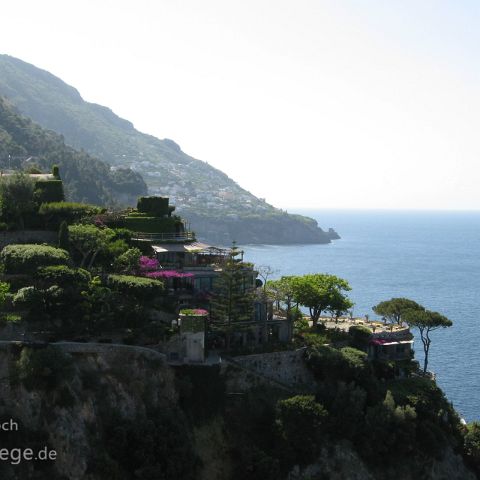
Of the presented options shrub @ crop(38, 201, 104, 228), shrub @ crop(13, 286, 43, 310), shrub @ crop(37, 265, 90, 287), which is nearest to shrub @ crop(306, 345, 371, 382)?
shrub @ crop(37, 265, 90, 287)

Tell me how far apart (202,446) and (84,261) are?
20.9m

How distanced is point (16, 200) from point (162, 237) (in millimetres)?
14785

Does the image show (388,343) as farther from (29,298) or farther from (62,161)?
(62,161)

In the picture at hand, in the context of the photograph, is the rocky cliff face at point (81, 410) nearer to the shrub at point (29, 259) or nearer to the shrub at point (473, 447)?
the shrub at point (29, 259)

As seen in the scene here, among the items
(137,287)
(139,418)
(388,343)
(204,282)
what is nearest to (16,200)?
(137,287)

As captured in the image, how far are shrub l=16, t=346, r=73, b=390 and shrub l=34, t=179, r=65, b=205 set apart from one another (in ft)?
91.3

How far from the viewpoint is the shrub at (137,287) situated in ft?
165

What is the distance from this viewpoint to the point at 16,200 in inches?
2397

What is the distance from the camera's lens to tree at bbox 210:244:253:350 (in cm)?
5147

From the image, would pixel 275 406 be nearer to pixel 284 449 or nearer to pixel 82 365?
pixel 284 449

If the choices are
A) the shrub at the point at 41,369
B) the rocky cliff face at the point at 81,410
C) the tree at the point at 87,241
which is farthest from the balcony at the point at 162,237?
the shrub at the point at 41,369

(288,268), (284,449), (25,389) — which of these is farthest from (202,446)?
(288,268)

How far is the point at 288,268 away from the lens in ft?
559

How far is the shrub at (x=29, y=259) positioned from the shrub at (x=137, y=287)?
4.85 m
